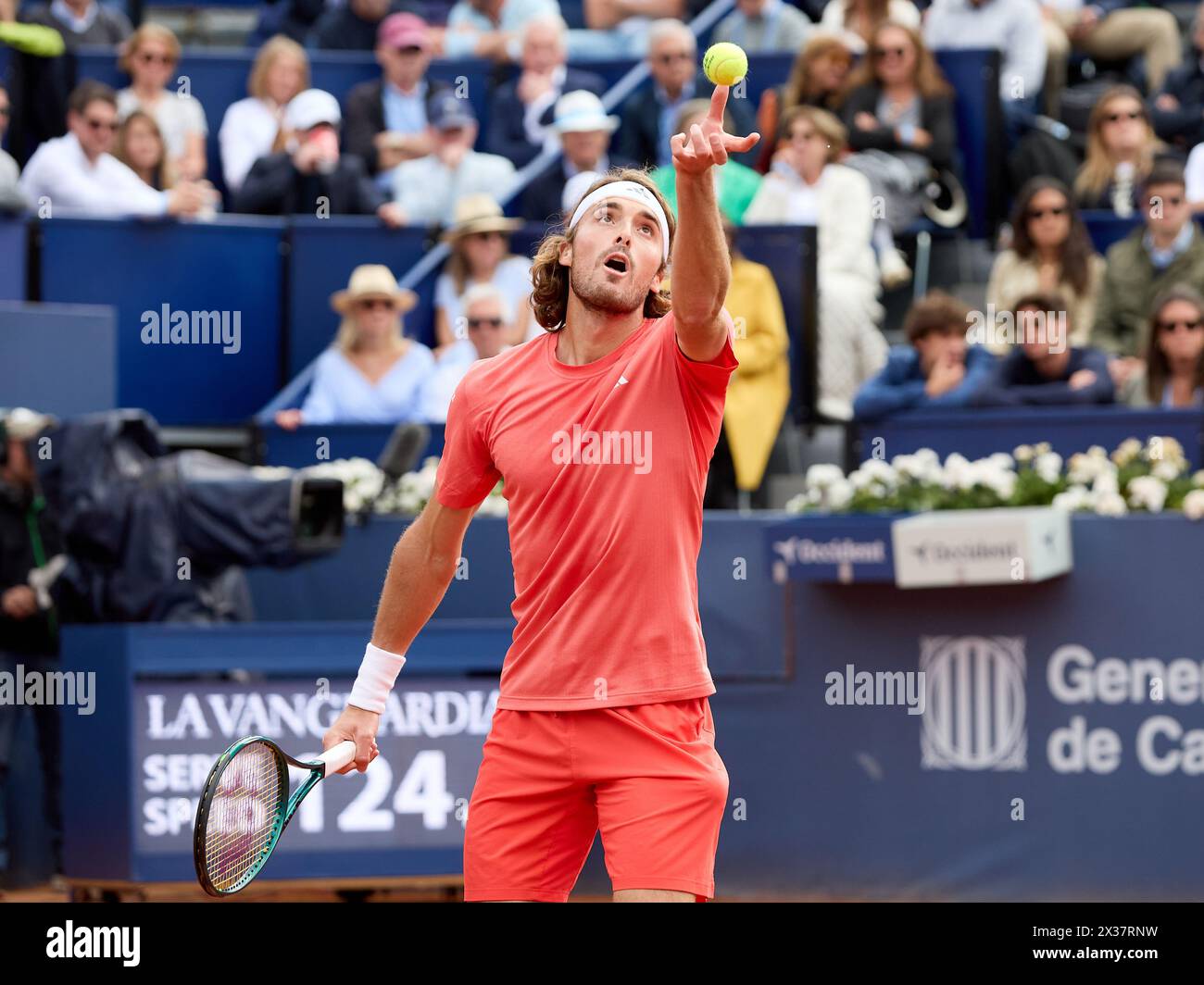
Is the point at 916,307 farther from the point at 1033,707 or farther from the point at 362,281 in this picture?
the point at 362,281

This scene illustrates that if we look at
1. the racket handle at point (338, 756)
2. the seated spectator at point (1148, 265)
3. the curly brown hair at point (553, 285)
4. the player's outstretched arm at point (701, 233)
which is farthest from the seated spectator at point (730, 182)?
the player's outstretched arm at point (701, 233)

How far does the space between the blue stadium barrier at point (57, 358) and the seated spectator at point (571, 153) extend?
2.37 metres

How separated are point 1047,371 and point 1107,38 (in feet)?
14.2

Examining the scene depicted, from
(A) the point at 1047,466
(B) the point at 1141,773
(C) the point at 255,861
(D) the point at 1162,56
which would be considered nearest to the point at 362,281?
(A) the point at 1047,466

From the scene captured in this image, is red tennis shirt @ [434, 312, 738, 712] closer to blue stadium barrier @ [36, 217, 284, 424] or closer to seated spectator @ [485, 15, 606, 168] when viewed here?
blue stadium barrier @ [36, 217, 284, 424]

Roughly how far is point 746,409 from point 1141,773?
2.53 meters

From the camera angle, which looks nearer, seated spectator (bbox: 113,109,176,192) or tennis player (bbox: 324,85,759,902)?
tennis player (bbox: 324,85,759,902)

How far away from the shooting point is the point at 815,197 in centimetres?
1001

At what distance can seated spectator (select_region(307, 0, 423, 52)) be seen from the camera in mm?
12414

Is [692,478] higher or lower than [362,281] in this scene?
lower

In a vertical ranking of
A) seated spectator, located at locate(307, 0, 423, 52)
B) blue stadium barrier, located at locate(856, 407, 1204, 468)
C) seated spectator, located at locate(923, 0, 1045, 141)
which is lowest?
blue stadium barrier, located at locate(856, 407, 1204, 468)

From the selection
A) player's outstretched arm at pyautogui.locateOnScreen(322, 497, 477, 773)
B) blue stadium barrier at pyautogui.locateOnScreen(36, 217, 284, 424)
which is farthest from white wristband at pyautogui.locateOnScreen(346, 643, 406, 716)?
blue stadium barrier at pyautogui.locateOnScreen(36, 217, 284, 424)

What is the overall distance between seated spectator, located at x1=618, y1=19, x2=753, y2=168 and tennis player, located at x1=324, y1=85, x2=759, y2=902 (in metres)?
6.76

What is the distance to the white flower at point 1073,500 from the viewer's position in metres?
7.79
